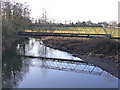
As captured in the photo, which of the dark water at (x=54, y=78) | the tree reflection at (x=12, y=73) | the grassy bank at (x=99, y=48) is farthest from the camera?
the grassy bank at (x=99, y=48)

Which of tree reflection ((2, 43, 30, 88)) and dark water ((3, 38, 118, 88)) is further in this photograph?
tree reflection ((2, 43, 30, 88))

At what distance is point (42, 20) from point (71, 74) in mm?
33011

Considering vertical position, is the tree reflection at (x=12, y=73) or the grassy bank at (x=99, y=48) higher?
the grassy bank at (x=99, y=48)

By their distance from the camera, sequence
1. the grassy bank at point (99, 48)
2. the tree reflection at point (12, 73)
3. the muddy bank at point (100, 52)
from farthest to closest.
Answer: the grassy bank at point (99, 48) < the muddy bank at point (100, 52) < the tree reflection at point (12, 73)

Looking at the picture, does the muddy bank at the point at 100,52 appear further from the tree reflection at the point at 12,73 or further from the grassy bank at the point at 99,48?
the tree reflection at the point at 12,73

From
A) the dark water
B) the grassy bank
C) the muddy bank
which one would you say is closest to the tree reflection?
the dark water

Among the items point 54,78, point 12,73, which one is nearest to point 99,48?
point 54,78

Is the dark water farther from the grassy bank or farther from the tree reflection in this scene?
the grassy bank

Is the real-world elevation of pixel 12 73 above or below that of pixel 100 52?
below

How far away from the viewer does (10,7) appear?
90.0ft

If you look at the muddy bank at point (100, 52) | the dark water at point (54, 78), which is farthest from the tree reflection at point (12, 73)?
the muddy bank at point (100, 52)

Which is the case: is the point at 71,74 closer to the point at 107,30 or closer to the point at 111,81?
the point at 111,81

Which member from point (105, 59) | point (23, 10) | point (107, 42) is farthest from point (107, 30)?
point (23, 10)

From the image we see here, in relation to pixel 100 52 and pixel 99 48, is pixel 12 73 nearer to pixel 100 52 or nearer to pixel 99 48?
pixel 100 52
